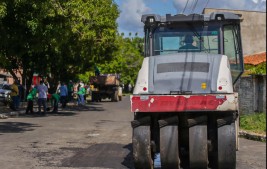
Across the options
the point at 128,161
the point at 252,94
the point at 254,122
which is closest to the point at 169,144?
the point at 128,161

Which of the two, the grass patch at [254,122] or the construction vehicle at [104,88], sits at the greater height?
the construction vehicle at [104,88]

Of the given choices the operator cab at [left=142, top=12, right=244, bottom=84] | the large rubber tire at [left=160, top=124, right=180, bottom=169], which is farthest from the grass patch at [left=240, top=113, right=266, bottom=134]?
the large rubber tire at [left=160, top=124, right=180, bottom=169]

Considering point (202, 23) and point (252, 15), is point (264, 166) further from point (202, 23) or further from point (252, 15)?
point (252, 15)

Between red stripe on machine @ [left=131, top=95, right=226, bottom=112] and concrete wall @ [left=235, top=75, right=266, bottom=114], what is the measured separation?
28.5 feet

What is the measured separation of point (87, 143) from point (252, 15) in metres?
36.8

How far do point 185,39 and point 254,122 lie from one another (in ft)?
23.8

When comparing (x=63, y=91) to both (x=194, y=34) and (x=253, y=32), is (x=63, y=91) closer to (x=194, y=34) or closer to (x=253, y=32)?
(x=194, y=34)

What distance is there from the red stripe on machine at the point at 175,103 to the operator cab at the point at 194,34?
61.6 inches

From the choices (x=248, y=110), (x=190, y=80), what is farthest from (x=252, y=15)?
(x=190, y=80)

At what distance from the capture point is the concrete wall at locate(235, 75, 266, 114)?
16812 millimetres

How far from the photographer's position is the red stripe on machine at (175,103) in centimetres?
830

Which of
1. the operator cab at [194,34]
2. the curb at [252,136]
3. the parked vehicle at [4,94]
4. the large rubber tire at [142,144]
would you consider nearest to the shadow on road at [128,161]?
the large rubber tire at [142,144]

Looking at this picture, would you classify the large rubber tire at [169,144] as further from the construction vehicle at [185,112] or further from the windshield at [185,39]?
the windshield at [185,39]

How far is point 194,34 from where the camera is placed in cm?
999
